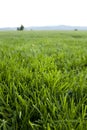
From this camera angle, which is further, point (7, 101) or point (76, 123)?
point (7, 101)

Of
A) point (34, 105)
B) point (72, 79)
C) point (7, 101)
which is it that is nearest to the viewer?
point (34, 105)

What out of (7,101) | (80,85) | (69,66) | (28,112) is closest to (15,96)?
(7,101)

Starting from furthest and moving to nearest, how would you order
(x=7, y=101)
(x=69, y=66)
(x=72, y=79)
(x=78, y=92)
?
(x=69, y=66), (x=72, y=79), (x=78, y=92), (x=7, y=101)

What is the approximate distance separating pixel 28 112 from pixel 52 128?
22cm

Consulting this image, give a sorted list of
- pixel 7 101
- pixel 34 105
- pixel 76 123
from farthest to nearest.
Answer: pixel 7 101 → pixel 34 105 → pixel 76 123

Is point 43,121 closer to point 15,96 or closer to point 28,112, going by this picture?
point 28,112

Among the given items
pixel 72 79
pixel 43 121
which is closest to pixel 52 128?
pixel 43 121

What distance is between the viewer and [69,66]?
2957mm

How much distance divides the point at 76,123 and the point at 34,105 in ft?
0.99

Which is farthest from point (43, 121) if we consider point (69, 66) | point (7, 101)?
point (69, 66)

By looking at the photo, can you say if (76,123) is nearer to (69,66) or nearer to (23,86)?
(23,86)

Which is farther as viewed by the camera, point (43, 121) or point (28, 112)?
point (28, 112)

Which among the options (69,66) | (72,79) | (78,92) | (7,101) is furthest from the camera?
(69,66)

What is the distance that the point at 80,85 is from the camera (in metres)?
1.94
